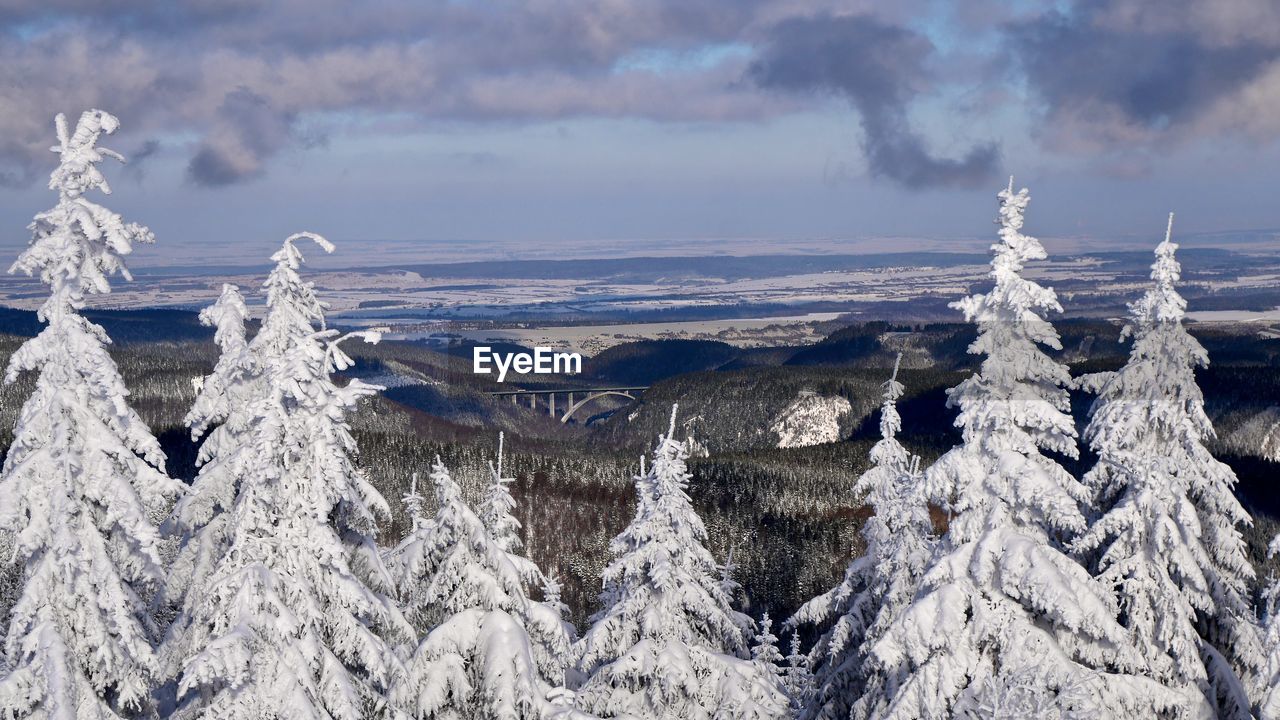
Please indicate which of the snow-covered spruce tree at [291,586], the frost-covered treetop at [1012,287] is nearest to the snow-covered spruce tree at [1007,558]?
the frost-covered treetop at [1012,287]

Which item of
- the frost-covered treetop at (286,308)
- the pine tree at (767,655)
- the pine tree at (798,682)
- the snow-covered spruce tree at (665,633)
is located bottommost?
the pine tree at (798,682)

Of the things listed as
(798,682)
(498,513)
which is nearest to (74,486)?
(498,513)

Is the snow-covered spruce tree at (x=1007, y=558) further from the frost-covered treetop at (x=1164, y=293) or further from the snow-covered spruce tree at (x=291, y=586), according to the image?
the snow-covered spruce tree at (x=291, y=586)

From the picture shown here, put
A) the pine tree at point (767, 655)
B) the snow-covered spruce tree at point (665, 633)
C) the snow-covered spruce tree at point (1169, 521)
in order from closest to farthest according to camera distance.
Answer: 1. the snow-covered spruce tree at point (1169, 521)
2. the snow-covered spruce tree at point (665, 633)
3. the pine tree at point (767, 655)

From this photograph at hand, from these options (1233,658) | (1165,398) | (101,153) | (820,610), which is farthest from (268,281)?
(1233,658)

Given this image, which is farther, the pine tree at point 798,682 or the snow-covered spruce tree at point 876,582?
the pine tree at point 798,682

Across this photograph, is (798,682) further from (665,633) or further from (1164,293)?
(1164,293)

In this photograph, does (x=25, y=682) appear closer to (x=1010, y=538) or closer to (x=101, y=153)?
(x=101, y=153)
